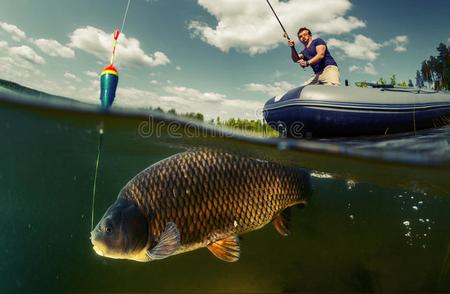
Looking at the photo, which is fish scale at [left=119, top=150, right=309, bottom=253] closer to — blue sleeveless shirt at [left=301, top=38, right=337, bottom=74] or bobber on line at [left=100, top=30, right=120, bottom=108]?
bobber on line at [left=100, top=30, right=120, bottom=108]

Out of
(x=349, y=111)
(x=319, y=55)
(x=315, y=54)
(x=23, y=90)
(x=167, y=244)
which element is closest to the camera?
(x=167, y=244)

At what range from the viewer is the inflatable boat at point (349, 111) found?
7055mm

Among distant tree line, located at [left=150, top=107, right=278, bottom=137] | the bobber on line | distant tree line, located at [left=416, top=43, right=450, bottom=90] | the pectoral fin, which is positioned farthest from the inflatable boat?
distant tree line, located at [left=416, top=43, right=450, bottom=90]

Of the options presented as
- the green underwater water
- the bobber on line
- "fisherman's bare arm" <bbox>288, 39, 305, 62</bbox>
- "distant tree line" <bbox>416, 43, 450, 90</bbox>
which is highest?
"distant tree line" <bbox>416, 43, 450, 90</bbox>

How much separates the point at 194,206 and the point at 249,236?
6219mm

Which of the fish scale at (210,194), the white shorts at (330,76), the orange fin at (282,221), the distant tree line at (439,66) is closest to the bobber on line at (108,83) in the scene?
the fish scale at (210,194)

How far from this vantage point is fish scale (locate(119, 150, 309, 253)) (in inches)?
125

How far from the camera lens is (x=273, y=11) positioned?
1020 cm

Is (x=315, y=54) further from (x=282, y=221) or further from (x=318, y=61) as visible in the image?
(x=282, y=221)

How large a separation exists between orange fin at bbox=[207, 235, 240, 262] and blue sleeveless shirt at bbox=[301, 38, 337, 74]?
655 cm

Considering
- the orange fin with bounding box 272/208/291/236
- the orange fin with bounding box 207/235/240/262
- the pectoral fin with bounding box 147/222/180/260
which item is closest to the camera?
the pectoral fin with bounding box 147/222/180/260

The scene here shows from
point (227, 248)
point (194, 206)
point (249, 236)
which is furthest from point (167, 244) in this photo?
point (249, 236)

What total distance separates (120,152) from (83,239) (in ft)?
12.1

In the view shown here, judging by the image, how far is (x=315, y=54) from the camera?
27.2 feet
